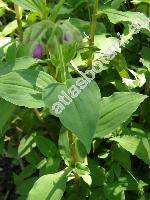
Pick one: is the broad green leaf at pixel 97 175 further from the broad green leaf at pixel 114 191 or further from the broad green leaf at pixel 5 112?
the broad green leaf at pixel 5 112

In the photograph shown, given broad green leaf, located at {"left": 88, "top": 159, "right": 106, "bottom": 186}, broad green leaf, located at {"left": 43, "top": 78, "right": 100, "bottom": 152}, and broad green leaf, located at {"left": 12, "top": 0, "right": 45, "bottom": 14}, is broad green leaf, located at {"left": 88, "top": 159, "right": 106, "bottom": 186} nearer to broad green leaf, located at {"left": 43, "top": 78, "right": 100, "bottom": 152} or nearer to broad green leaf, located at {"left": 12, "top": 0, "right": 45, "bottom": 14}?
broad green leaf, located at {"left": 43, "top": 78, "right": 100, "bottom": 152}

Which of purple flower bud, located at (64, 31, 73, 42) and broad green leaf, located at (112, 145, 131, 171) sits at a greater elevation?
purple flower bud, located at (64, 31, 73, 42)

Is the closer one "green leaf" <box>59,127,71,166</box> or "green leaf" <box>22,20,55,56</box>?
"green leaf" <box>22,20,55,56</box>

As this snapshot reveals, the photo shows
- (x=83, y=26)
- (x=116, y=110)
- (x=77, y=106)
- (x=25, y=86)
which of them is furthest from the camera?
(x=83, y=26)

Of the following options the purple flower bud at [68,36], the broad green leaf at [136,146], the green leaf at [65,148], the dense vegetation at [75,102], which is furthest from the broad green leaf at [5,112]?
the purple flower bud at [68,36]

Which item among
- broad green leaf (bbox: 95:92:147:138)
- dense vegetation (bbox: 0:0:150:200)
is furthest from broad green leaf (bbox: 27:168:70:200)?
broad green leaf (bbox: 95:92:147:138)

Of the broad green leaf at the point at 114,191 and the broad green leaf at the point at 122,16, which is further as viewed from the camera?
the broad green leaf at the point at 114,191

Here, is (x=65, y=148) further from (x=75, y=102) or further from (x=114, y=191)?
(x=75, y=102)

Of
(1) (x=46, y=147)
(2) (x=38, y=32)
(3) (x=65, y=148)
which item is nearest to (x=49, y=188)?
(3) (x=65, y=148)
